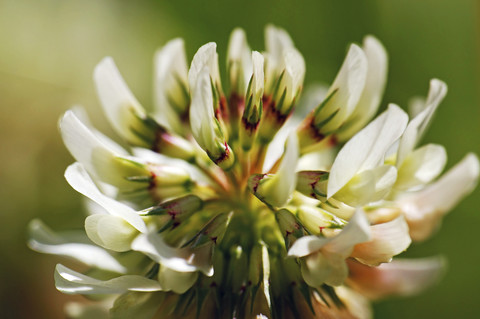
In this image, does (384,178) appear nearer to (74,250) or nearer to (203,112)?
(203,112)

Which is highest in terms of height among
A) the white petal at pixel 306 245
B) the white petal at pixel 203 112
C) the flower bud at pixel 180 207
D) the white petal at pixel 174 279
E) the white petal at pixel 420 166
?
the white petal at pixel 203 112

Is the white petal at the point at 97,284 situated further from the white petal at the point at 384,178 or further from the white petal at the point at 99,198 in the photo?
the white petal at the point at 384,178

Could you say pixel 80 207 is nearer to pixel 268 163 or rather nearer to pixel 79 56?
pixel 79 56

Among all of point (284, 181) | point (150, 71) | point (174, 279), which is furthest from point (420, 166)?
point (150, 71)

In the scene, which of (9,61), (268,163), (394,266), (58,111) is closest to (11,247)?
(58,111)

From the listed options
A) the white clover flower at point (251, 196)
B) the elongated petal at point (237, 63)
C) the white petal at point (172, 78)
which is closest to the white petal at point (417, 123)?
the white clover flower at point (251, 196)
